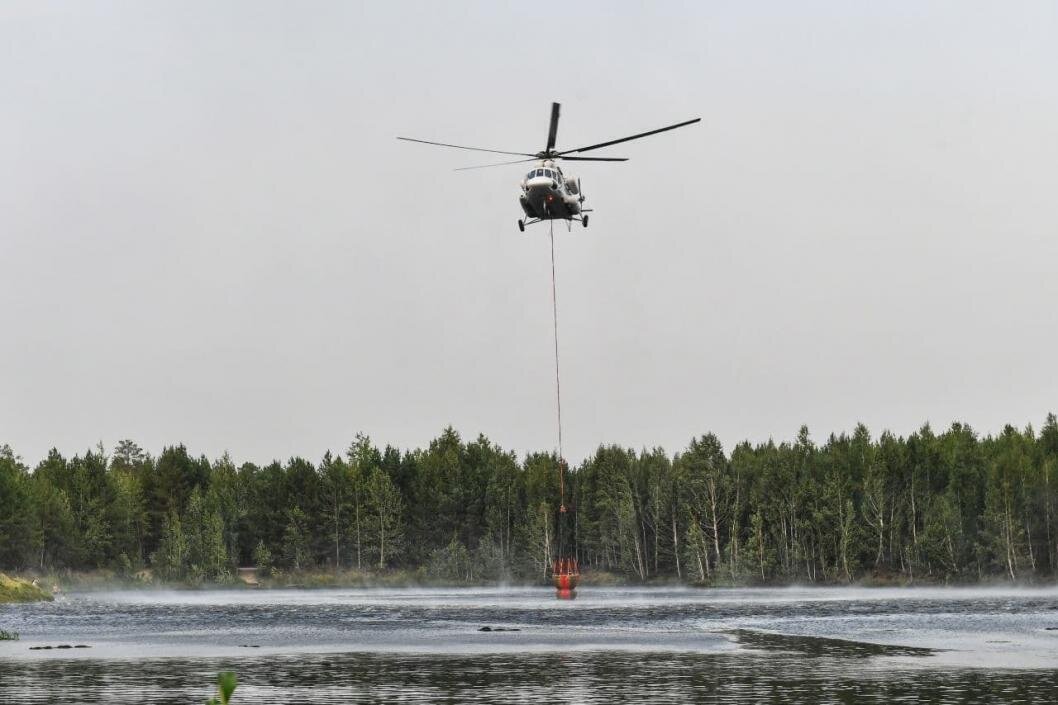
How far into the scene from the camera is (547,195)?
79.3 metres

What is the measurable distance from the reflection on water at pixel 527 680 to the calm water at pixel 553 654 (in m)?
0.11

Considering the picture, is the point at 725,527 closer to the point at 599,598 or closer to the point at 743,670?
the point at 599,598

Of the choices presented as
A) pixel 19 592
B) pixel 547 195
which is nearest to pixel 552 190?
pixel 547 195

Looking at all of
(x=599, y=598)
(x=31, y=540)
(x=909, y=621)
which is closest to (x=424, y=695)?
(x=909, y=621)

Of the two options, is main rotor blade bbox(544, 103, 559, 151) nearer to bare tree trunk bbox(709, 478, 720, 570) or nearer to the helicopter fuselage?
the helicopter fuselage

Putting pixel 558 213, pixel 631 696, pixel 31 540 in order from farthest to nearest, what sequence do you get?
pixel 31 540 < pixel 558 213 < pixel 631 696

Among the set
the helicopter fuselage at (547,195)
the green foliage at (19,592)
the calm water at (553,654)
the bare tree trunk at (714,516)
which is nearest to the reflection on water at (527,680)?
the calm water at (553,654)

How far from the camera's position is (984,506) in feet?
585

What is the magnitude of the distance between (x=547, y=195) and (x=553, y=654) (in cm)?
2554

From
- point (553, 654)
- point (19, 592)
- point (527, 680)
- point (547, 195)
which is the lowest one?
point (527, 680)

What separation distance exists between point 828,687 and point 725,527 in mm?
140951

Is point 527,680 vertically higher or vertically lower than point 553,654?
lower

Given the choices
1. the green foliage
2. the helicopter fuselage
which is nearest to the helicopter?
the helicopter fuselage

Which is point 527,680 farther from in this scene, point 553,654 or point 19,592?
point 19,592
